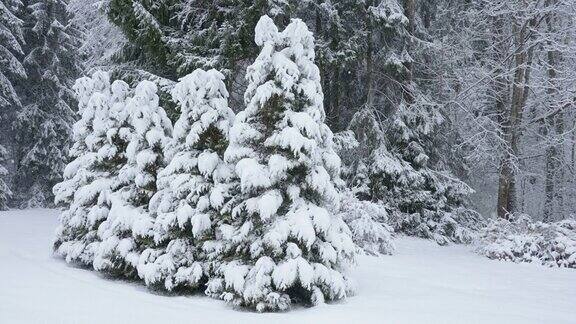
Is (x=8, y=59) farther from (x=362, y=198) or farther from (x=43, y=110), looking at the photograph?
(x=362, y=198)

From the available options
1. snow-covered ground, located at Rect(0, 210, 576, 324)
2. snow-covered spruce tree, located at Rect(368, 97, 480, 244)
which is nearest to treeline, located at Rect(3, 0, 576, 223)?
snow-covered spruce tree, located at Rect(368, 97, 480, 244)

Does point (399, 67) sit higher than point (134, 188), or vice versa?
point (399, 67)

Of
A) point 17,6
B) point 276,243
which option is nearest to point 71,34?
point 17,6

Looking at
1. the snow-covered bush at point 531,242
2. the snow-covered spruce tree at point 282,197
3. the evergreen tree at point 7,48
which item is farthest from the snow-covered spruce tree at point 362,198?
the evergreen tree at point 7,48

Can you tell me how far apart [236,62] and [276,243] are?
7.62m

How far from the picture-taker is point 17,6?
20.8 m

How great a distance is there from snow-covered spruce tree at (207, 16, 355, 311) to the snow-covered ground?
408mm

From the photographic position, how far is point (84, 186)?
920 centimetres

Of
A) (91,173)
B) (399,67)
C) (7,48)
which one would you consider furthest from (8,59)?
(399,67)

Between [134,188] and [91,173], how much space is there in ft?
3.75

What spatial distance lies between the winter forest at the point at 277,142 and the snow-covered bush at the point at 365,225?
5 centimetres

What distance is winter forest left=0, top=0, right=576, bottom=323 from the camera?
7207mm

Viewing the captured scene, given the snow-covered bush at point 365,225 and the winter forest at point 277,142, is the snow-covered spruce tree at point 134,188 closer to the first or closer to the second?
the winter forest at point 277,142

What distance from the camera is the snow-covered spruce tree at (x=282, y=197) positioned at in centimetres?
673
